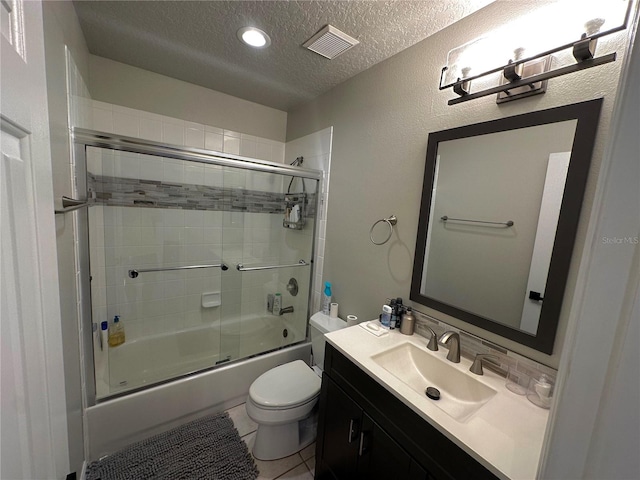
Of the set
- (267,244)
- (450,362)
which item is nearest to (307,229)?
(267,244)

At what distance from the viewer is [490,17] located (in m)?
1.13

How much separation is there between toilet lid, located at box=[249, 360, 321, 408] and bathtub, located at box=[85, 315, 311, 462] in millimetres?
424

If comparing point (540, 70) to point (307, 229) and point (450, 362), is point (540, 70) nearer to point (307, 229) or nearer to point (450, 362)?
point (450, 362)

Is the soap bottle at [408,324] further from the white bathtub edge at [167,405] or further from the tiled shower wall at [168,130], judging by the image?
the tiled shower wall at [168,130]

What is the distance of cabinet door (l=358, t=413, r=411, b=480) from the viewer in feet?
3.11

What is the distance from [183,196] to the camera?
83.4 inches

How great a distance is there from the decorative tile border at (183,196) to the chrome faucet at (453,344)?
1391 mm

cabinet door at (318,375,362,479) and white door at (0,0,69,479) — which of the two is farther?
cabinet door at (318,375,362,479)

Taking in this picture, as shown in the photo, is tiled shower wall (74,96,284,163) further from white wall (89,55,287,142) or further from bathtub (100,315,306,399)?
bathtub (100,315,306,399)

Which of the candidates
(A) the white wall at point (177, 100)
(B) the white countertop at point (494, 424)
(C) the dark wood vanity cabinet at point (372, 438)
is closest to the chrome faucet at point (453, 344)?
(B) the white countertop at point (494, 424)

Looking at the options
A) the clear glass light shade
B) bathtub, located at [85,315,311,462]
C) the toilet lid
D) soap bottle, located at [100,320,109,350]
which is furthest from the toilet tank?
the clear glass light shade

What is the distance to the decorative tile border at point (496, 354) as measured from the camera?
1009mm

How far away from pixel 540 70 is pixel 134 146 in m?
1.99

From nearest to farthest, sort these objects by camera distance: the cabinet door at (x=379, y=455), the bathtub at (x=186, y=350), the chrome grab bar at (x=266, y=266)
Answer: the cabinet door at (x=379, y=455), the bathtub at (x=186, y=350), the chrome grab bar at (x=266, y=266)
